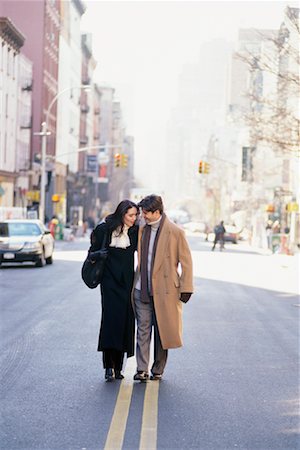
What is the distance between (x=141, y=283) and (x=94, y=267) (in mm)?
474

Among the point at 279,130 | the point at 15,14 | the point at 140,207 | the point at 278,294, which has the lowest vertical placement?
the point at 278,294

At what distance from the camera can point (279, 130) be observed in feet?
109

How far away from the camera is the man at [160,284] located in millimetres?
9328

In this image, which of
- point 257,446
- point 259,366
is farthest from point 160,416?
point 259,366

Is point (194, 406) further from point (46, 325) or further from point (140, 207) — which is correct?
point (46, 325)

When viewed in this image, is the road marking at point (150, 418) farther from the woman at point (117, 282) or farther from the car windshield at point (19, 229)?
the car windshield at point (19, 229)

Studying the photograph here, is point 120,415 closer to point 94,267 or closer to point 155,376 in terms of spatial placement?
point 155,376

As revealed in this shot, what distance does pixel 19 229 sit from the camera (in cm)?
3145

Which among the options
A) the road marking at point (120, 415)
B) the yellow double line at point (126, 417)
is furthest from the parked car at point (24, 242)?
the yellow double line at point (126, 417)

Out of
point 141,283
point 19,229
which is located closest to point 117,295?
point 141,283

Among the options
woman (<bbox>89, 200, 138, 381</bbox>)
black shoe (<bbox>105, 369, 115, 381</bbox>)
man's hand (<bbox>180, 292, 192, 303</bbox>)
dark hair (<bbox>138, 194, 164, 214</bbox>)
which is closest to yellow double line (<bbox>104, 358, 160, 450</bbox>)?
black shoe (<bbox>105, 369, 115, 381</bbox>)

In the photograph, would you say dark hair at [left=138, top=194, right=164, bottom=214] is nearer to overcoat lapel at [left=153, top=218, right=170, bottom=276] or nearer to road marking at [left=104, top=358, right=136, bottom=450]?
overcoat lapel at [left=153, top=218, right=170, bottom=276]

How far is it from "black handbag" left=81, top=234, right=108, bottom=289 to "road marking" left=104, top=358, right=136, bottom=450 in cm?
102

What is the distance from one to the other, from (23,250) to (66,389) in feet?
68.9
